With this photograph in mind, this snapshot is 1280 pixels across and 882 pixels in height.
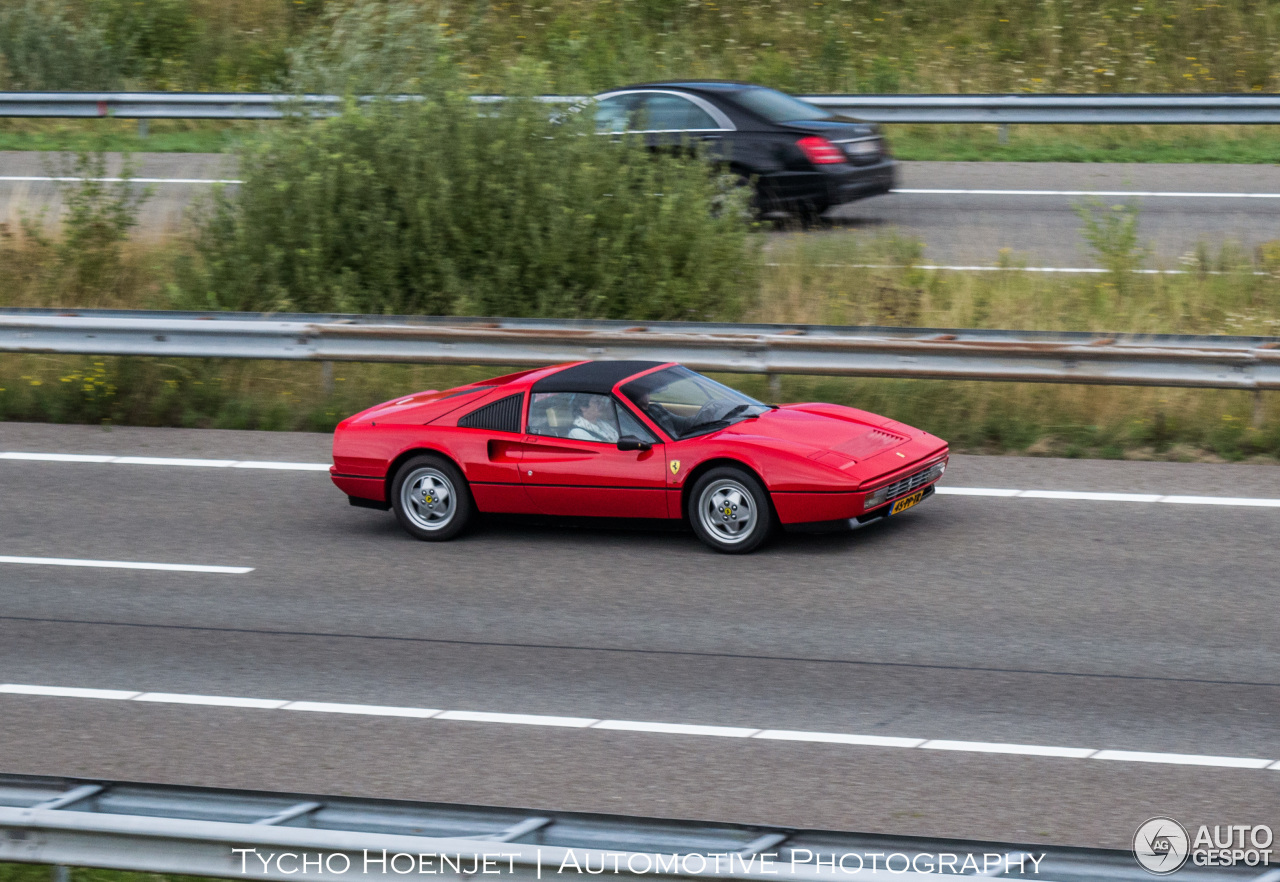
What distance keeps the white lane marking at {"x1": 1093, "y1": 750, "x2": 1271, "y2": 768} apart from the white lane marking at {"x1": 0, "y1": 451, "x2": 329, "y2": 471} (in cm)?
739

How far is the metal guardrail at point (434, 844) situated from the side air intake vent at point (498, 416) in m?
5.68

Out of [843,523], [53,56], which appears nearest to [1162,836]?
[843,523]

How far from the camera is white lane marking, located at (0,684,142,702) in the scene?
7.54 metres

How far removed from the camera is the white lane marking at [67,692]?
7535 millimetres

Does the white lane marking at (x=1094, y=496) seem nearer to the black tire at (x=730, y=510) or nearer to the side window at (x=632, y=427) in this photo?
the black tire at (x=730, y=510)

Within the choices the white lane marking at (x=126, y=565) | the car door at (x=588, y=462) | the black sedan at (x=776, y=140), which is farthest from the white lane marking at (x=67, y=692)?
the black sedan at (x=776, y=140)

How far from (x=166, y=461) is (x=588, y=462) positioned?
Result: 4.69 metres

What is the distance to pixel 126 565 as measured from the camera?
382 inches

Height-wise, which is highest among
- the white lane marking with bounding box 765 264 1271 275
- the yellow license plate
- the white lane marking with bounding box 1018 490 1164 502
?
the white lane marking with bounding box 765 264 1271 275

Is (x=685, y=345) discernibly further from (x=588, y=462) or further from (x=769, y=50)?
(x=769, y=50)

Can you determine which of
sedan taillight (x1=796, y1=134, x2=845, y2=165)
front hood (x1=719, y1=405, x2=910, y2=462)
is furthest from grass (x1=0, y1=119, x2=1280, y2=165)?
front hood (x1=719, y1=405, x2=910, y2=462)

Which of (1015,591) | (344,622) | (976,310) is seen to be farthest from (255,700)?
(976,310)

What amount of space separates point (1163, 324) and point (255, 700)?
9752 millimetres

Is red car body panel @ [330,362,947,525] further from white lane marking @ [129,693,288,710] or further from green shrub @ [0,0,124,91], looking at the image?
green shrub @ [0,0,124,91]
